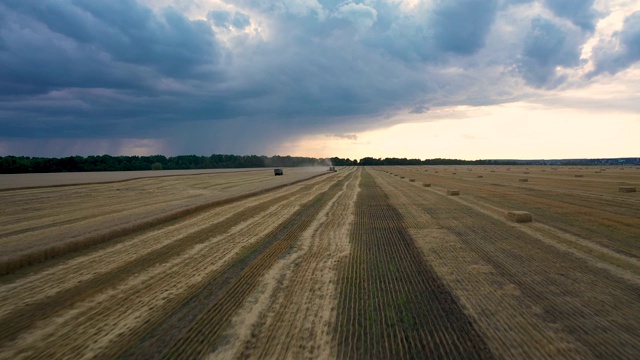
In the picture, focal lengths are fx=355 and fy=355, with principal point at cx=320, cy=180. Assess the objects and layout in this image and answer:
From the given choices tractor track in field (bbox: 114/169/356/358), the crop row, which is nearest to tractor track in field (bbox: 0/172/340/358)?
tractor track in field (bbox: 114/169/356/358)

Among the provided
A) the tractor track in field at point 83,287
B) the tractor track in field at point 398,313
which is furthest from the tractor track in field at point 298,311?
the tractor track in field at point 83,287

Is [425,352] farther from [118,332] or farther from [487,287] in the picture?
[118,332]

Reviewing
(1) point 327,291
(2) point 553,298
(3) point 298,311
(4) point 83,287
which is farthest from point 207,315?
(2) point 553,298

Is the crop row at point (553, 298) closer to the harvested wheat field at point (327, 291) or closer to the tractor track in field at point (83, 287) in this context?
the harvested wheat field at point (327, 291)

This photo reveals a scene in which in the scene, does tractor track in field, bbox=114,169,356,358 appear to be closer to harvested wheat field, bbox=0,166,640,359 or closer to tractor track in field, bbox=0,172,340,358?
harvested wheat field, bbox=0,166,640,359

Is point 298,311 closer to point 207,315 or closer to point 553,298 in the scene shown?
point 207,315

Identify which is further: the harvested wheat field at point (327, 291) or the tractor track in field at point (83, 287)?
the tractor track in field at point (83, 287)

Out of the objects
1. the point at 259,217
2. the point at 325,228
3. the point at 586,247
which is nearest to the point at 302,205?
the point at 259,217
